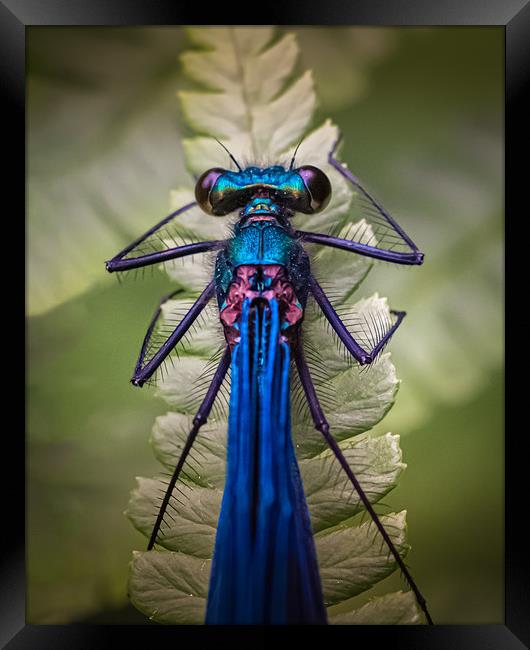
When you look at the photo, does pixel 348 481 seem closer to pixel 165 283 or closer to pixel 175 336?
pixel 175 336

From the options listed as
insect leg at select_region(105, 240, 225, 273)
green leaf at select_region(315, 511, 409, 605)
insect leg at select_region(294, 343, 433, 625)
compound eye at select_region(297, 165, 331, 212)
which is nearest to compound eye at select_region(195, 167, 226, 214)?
insect leg at select_region(105, 240, 225, 273)

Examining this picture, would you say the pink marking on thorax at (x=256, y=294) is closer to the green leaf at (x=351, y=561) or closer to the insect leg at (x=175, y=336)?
the insect leg at (x=175, y=336)

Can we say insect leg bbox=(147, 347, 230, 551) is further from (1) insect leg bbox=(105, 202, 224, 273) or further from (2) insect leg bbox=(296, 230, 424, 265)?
(2) insect leg bbox=(296, 230, 424, 265)

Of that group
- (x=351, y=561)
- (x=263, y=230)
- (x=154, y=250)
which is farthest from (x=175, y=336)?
(x=351, y=561)

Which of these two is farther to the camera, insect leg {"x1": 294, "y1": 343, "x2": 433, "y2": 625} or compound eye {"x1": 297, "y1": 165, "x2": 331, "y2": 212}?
compound eye {"x1": 297, "y1": 165, "x2": 331, "y2": 212}
